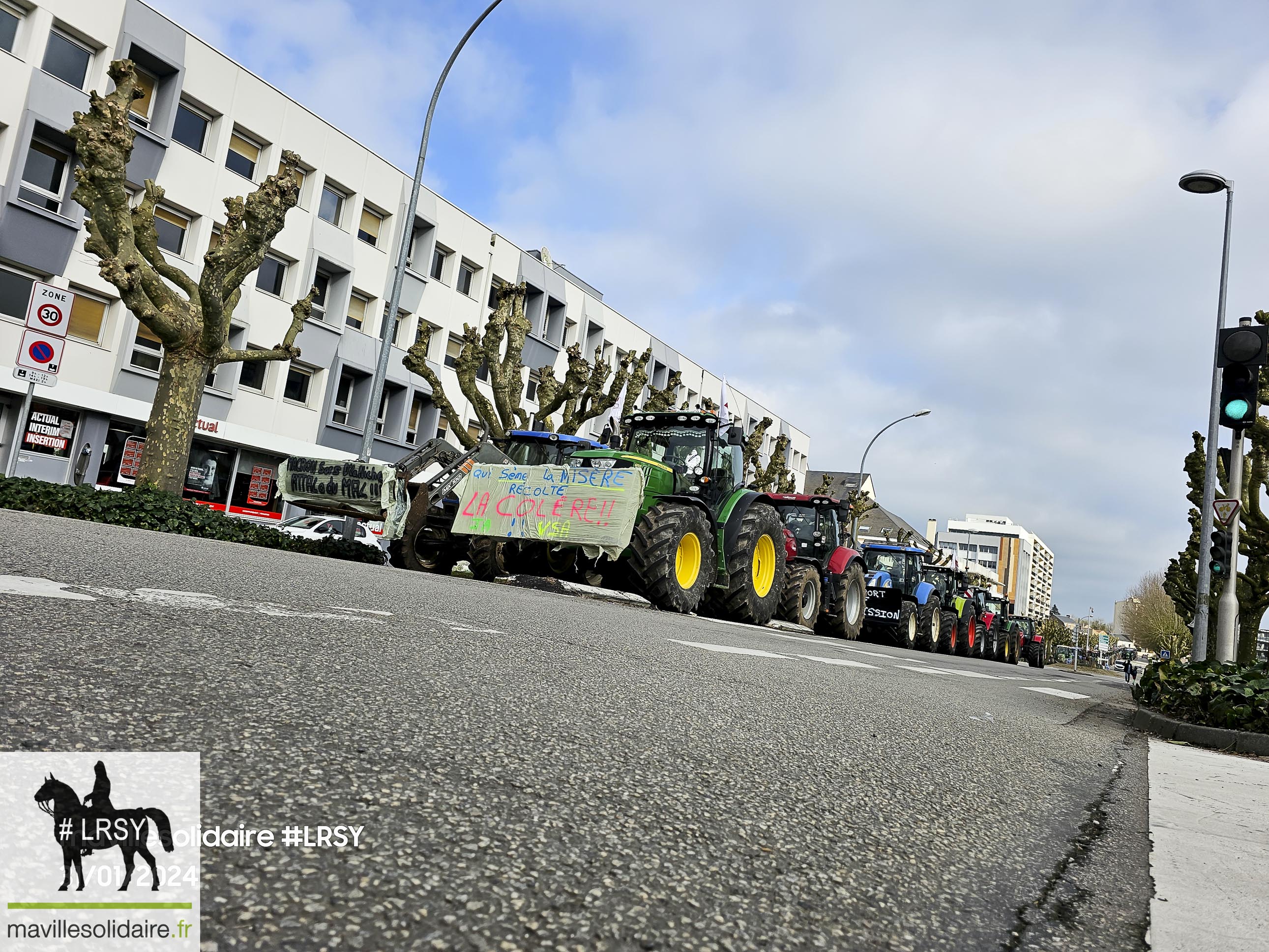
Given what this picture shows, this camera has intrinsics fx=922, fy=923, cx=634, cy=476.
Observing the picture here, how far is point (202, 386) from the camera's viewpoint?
1476cm

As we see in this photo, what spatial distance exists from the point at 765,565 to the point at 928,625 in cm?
1042

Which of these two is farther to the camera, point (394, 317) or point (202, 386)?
point (394, 317)

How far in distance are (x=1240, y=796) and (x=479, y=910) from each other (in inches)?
152

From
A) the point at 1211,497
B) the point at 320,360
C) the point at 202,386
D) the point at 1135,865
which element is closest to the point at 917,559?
the point at 1211,497

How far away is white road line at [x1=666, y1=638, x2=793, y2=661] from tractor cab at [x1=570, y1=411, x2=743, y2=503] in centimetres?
544

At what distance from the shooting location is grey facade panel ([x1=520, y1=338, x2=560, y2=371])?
4019 centimetres

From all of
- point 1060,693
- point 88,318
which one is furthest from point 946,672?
point 88,318

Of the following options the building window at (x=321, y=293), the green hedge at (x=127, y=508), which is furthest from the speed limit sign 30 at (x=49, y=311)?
the building window at (x=321, y=293)

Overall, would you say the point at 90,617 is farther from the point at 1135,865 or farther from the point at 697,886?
the point at 1135,865

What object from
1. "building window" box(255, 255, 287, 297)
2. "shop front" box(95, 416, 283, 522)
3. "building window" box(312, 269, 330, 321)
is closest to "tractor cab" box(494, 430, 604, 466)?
"shop front" box(95, 416, 283, 522)

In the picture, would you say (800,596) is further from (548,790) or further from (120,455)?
(120,455)

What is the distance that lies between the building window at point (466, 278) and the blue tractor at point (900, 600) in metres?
19.5

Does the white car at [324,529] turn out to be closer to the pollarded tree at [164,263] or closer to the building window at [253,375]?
the pollarded tree at [164,263]

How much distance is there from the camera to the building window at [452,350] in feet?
116
